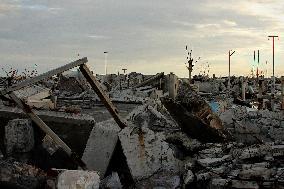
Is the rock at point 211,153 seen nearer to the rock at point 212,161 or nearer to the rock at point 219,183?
the rock at point 212,161

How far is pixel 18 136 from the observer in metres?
6.10

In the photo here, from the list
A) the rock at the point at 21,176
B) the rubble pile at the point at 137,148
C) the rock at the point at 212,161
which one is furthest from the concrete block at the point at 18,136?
the rock at the point at 212,161

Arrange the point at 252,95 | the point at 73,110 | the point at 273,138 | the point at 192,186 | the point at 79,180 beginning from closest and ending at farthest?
the point at 79,180 < the point at 192,186 < the point at 73,110 < the point at 273,138 < the point at 252,95

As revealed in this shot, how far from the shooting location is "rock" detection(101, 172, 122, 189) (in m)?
5.31

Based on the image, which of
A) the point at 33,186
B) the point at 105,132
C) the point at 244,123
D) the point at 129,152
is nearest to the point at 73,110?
the point at 105,132

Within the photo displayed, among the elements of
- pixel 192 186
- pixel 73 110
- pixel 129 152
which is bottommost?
pixel 192 186

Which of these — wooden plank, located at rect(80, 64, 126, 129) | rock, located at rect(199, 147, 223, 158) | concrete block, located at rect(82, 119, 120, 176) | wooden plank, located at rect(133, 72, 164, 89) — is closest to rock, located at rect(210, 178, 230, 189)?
rock, located at rect(199, 147, 223, 158)

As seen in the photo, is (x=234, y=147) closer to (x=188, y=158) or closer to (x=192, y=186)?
(x=188, y=158)

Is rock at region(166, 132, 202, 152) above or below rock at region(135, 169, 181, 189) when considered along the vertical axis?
above

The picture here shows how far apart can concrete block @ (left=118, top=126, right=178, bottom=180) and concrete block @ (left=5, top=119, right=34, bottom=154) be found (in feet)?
4.65

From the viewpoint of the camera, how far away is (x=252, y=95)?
Answer: 24.3 m

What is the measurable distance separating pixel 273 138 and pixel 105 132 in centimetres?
322

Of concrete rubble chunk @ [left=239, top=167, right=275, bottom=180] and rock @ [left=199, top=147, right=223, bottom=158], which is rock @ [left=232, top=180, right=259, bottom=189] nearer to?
concrete rubble chunk @ [left=239, top=167, right=275, bottom=180]

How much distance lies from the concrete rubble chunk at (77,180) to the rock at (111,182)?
1.22 ft
